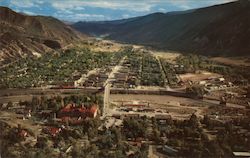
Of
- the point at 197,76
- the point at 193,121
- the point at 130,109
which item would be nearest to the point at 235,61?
the point at 197,76

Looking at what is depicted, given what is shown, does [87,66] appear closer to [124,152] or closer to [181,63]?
[181,63]

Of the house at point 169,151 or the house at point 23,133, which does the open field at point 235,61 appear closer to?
the house at point 169,151

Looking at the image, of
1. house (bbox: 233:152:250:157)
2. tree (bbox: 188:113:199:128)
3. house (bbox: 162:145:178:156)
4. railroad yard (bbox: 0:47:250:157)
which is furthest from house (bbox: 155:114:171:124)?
house (bbox: 233:152:250:157)

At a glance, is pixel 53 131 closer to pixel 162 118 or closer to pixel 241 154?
pixel 162 118

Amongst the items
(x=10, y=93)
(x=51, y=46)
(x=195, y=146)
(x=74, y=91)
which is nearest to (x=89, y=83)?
(x=74, y=91)

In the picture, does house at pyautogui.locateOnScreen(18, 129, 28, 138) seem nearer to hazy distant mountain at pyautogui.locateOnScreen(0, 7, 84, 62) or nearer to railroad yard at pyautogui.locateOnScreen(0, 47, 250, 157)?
railroad yard at pyautogui.locateOnScreen(0, 47, 250, 157)

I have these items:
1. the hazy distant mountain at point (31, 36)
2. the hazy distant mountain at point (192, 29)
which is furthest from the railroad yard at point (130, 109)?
the hazy distant mountain at point (31, 36)
